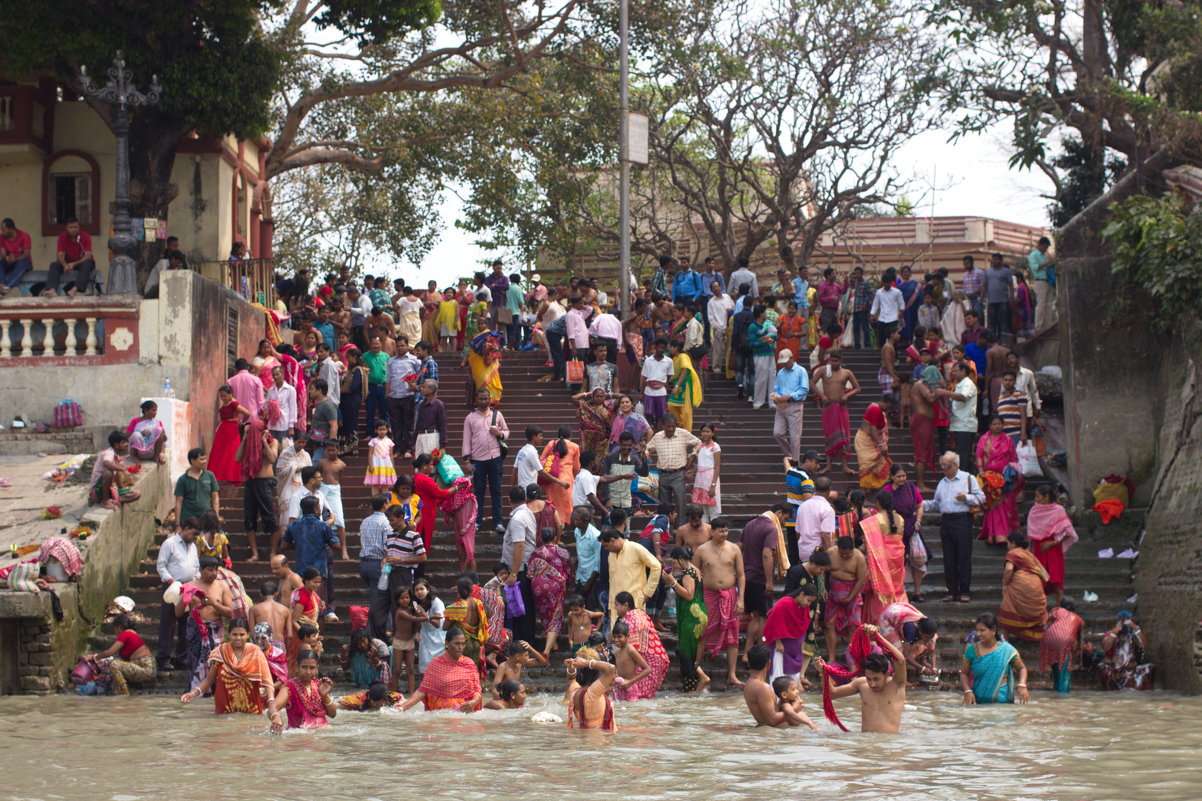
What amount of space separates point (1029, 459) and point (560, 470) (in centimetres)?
572

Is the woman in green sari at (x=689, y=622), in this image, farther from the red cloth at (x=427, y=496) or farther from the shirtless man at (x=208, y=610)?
the shirtless man at (x=208, y=610)

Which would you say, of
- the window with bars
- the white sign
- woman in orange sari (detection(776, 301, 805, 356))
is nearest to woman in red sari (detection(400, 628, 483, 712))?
woman in orange sari (detection(776, 301, 805, 356))

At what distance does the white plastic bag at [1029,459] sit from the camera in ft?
57.6

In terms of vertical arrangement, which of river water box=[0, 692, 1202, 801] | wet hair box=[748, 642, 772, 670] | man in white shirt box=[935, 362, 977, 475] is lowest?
river water box=[0, 692, 1202, 801]

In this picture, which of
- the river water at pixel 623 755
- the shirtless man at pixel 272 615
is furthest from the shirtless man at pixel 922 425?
the shirtless man at pixel 272 615

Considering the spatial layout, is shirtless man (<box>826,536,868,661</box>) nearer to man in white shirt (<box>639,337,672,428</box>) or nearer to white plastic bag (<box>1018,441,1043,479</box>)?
white plastic bag (<box>1018,441,1043,479</box>)

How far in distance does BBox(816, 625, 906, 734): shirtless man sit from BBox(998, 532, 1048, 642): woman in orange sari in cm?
347

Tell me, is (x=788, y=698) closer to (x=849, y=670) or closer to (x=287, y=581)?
(x=849, y=670)

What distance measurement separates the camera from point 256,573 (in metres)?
15.6

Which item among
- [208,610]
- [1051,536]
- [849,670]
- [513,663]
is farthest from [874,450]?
[208,610]

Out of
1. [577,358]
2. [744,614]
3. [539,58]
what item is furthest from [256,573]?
[539,58]

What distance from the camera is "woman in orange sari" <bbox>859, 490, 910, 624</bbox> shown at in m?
13.9

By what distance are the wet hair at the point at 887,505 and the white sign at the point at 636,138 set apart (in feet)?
32.1

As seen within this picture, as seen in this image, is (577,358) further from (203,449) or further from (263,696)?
(263,696)
